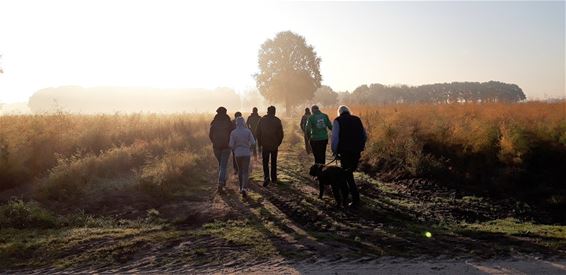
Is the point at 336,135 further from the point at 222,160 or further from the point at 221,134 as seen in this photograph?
the point at 222,160

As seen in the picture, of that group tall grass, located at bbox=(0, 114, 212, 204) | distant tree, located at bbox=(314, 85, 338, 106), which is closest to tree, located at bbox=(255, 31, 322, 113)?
distant tree, located at bbox=(314, 85, 338, 106)

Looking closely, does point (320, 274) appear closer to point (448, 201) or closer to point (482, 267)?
point (482, 267)

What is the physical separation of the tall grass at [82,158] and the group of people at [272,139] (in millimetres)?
1747

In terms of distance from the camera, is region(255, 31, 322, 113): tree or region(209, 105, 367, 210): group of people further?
region(255, 31, 322, 113): tree

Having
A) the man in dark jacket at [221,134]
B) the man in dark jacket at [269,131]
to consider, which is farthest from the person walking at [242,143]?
the man in dark jacket at [269,131]

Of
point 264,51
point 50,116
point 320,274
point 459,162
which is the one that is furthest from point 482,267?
point 264,51

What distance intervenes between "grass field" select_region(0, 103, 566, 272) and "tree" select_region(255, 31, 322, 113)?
34.8 meters

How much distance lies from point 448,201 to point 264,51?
44.9m

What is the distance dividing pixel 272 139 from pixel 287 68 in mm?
40888

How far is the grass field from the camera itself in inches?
223

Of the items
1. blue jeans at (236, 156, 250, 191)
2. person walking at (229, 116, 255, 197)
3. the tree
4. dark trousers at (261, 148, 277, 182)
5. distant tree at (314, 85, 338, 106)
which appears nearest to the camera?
person walking at (229, 116, 255, 197)

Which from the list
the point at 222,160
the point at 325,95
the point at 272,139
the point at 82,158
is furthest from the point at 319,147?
the point at 325,95

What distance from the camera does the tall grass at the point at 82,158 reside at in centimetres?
1007

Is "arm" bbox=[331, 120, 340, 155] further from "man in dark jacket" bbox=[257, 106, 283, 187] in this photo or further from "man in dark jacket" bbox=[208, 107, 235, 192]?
"man in dark jacket" bbox=[208, 107, 235, 192]
